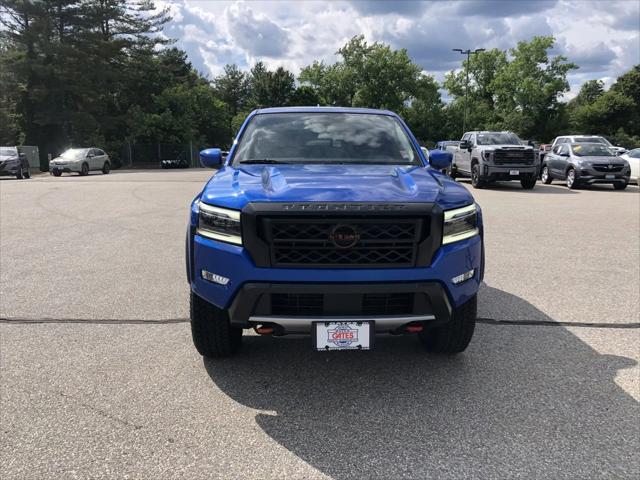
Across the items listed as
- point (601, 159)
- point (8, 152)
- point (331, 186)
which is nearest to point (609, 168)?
point (601, 159)

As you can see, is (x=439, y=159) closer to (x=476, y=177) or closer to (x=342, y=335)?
(x=342, y=335)

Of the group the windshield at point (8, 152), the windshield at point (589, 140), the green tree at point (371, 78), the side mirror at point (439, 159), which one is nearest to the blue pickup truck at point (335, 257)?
the side mirror at point (439, 159)

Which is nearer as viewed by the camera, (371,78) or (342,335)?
(342,335)

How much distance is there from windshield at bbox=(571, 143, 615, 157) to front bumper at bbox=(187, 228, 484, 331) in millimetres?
18231

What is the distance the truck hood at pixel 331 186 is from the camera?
10.4 feet

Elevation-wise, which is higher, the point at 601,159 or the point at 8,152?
the point at 8,152

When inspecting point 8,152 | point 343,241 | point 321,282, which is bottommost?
point 321,282

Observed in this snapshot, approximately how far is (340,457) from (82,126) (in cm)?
4464

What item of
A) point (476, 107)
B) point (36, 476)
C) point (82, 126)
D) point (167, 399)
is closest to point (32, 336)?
point (167, 399)

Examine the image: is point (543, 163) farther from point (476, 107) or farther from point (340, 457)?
point (476, 107)

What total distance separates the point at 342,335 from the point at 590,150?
19.0 m

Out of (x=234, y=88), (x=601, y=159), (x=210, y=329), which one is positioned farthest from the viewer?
(x=234, y=88)

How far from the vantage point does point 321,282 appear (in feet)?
10.00

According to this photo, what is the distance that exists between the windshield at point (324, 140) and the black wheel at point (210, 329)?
1.36m
